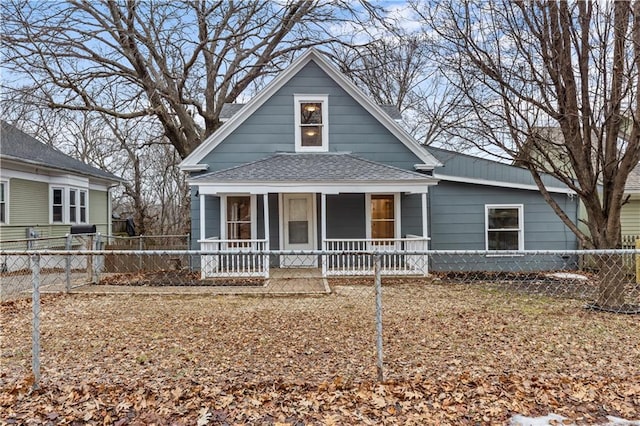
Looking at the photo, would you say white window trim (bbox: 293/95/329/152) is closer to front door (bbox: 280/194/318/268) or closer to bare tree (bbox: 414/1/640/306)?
front door (bbox: 280/194/318/268)

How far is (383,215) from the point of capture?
1202cm

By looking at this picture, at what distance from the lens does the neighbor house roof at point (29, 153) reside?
13508 millimetres

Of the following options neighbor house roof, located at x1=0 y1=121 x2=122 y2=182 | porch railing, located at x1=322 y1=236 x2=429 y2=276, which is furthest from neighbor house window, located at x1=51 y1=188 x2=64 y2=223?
porch railing, located at x1=322 y1=236 x2=429 y2=276

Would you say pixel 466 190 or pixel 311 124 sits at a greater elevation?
pixel 311 124

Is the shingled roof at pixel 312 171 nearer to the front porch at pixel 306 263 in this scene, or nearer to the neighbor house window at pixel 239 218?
the neighbor house window at pixel 239 218

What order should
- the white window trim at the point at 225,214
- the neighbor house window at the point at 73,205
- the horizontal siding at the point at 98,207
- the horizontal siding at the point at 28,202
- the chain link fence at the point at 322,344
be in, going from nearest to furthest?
the chain link fence at the point at 322,344
the white window trim at the point at 225,214
the horizontal siding at the point at 28,202
the neighbor house window at the point at 73,205
the horizontal siding at the point at 98,207

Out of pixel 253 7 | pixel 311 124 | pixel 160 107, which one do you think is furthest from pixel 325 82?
pixel 160 107

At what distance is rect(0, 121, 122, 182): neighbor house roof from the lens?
13.5 meters

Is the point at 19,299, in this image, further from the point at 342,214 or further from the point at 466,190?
the point at 466,190

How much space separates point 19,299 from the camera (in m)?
8.11

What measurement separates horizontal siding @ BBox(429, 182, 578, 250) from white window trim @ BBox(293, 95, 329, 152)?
12.1 feet

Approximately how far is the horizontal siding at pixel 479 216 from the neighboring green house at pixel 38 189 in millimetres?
14230

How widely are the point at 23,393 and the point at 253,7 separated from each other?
14.2 meters

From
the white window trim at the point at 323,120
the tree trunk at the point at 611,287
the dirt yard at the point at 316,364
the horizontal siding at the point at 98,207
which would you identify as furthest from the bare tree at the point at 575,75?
the horizontal siding at the point at 98,207
